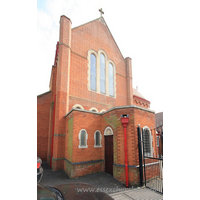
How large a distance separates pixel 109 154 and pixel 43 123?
7.11 metres

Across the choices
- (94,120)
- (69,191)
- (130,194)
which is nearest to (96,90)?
(94,120)

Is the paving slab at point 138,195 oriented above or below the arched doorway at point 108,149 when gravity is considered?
below

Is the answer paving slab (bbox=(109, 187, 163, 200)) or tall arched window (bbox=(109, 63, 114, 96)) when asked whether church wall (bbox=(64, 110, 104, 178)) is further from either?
tall arched window (bbox=(109, 63, 114, 96))

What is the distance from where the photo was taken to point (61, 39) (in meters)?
11.1

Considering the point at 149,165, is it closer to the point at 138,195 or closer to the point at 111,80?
the point at 138,195

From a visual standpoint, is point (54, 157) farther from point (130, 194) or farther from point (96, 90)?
point (96, 90)

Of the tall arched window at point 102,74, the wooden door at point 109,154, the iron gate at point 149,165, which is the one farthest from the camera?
the tall arched window at point 102,74

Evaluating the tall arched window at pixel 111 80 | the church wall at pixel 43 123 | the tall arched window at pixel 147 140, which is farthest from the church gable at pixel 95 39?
the tall arched window at pixel 147 140

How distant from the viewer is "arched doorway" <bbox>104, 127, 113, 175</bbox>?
793 cm

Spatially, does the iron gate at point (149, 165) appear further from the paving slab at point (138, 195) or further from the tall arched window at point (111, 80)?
the tall arched window at point (111, 80)

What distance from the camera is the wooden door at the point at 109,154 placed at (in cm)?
791

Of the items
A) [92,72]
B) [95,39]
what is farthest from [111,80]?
[95,39]

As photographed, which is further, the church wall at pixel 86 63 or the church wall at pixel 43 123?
the church wall at pixel 86 63

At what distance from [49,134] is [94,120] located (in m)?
5.35
